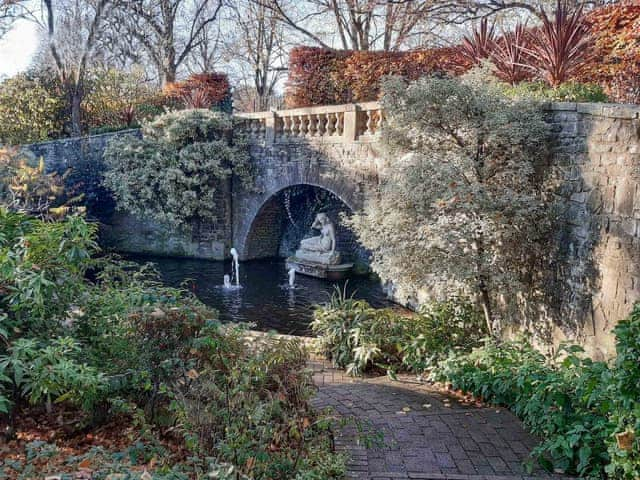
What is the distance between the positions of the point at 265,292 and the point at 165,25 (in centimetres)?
1579

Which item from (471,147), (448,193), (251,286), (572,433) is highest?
(471,147)

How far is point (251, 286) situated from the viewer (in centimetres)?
1165

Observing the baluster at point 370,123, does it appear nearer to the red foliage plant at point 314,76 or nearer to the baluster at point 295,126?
the baluster at point 295,126

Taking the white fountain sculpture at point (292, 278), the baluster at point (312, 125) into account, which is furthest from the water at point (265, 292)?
the baluster at point (312, 125)

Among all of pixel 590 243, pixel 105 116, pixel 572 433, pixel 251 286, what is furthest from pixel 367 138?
pixel 105 116

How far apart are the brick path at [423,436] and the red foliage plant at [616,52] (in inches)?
178

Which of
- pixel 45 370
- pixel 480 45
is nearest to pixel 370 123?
pixel 480 45

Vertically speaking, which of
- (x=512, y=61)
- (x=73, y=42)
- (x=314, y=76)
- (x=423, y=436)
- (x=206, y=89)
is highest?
(x=73, y=42)

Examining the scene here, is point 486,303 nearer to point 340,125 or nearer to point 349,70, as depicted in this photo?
point 340,125

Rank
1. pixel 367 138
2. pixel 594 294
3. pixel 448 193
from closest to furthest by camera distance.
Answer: pixel 594 294 → pixel 448 193 → pixel 367 138

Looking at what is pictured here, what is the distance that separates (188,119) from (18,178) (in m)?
4.20

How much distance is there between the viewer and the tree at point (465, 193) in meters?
5.57

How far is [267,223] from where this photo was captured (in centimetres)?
1436

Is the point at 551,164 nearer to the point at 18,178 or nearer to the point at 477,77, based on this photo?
the point at 477,77
